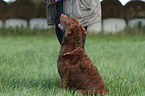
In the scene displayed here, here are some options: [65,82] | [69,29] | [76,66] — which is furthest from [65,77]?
[69,29]

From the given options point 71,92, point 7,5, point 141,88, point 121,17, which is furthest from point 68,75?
point 7,5

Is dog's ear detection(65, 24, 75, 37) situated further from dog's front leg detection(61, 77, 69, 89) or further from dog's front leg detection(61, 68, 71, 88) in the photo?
dog's front leg detection(61, 77, 69, 89)

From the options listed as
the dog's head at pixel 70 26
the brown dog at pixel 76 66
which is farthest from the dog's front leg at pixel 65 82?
the dog's head at pixel 70 26

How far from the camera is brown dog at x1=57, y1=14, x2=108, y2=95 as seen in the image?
2611mm

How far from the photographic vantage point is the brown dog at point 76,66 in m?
2.61

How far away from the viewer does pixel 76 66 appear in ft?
8.80

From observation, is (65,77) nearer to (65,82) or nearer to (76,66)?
(65,82)

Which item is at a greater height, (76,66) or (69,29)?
(69,29)

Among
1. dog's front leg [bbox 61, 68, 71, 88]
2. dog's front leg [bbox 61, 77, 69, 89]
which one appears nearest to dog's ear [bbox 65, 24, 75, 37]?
dog's front leg [bbox 61, 68, 71, 88]

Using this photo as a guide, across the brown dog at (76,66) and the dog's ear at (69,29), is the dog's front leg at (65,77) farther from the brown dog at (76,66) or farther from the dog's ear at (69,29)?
the dog's ear at (69,29)

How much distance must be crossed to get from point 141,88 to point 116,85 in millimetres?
417

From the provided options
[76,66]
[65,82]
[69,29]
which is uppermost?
[69,29]

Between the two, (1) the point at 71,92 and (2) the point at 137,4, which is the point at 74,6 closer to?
(1) the point at 71,92

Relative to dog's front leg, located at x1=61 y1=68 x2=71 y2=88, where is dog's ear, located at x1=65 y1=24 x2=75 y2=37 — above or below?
above
